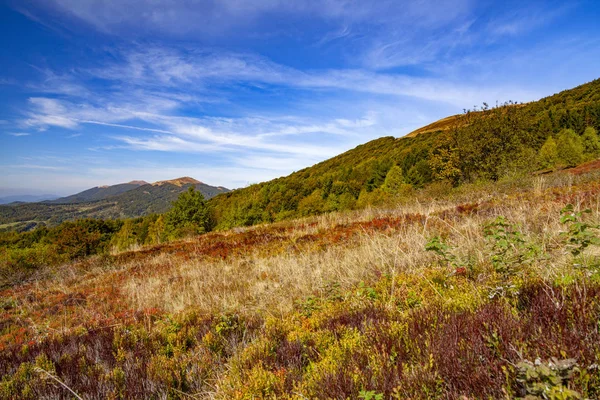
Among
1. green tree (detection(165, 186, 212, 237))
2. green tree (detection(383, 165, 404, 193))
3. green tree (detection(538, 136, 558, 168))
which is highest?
green tree (detection(538, 136, 558, 168))

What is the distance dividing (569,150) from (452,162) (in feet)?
47.2

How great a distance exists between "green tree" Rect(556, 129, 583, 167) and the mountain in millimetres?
809

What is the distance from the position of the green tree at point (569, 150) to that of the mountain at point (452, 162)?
81cm

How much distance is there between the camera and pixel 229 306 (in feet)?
14.7

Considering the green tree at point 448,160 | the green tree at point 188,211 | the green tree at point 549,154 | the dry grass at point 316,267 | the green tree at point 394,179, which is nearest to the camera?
the dry grass at point 316,267

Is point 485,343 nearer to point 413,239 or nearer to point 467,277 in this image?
point 467,277

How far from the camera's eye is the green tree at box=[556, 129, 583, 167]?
32031 millimetres

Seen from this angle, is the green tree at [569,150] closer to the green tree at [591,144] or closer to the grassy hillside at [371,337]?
the green tree at [591,144]

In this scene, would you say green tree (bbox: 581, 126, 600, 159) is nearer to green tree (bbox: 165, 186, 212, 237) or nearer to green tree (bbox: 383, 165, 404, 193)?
green tree (bbox: 383, 165, 404, 193)

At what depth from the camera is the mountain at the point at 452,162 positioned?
27.0 meters

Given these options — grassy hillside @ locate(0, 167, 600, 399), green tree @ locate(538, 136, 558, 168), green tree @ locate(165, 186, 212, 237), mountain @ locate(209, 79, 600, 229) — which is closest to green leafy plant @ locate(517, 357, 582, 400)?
grassy hillside @ locate(0, 167, 600, 399)

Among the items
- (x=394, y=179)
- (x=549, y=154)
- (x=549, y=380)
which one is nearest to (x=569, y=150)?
(x=549, y=154)

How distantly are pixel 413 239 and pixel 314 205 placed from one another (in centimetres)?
3869

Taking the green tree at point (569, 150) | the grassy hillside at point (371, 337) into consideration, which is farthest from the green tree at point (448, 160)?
the grassy hillside at point (371, 337)
